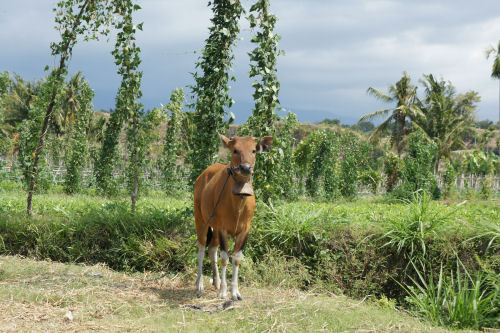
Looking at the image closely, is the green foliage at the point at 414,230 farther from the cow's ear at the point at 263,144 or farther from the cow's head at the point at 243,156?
the cow's head at the point at 243,156

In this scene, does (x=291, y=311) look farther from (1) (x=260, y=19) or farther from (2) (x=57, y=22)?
(2) (x=57, y=22)

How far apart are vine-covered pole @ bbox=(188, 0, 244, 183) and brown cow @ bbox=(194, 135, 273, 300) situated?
1679 mm

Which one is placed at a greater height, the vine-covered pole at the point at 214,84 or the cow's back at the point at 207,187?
the vine-covered pole at the point at 214,84

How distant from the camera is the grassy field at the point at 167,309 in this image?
439 cm

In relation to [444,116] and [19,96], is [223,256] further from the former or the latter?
[19,96]

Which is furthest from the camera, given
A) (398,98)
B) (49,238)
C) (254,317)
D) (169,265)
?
(398,98)

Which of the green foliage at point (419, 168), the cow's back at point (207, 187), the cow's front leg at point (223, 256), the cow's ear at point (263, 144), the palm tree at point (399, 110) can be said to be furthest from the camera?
the palm tree at point (399, 110)

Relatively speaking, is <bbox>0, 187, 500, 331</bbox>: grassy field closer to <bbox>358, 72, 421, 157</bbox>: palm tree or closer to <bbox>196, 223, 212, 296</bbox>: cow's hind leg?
<bbox>196, 223, 212, 296</bbox>: cow's hind leg

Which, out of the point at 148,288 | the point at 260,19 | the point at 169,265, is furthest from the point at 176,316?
the point at 260,19

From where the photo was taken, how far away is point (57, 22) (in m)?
8.33

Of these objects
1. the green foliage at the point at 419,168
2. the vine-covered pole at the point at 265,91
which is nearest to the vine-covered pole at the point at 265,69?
the vine-covered pole at the point at 265,91

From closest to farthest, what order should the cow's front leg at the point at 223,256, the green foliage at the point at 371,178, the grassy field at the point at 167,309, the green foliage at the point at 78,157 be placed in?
the grassy field at the point at 167,309
the cow's front leg at the point at 223,256
the green foliage at the point at 78,157
the green foliage at the point at 371,178

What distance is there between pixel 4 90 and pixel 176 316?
37.6ft

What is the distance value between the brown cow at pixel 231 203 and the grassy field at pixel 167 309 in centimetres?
41
